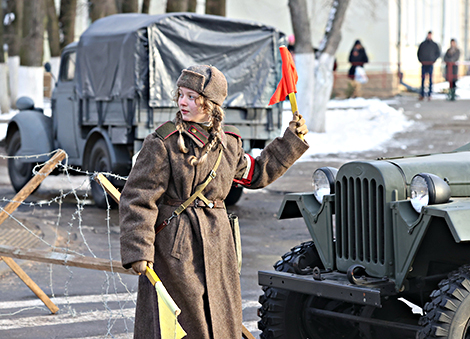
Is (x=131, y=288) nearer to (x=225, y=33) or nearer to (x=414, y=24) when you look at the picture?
(x=225, y=33)

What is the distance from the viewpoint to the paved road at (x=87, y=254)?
5391mm

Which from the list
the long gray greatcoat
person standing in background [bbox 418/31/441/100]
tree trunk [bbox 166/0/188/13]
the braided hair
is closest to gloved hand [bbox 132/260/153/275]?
the long gray greatcoat

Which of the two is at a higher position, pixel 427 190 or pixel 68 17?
pixel 68 17

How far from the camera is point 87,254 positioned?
26.0ft

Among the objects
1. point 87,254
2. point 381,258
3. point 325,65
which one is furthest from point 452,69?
point 381,258

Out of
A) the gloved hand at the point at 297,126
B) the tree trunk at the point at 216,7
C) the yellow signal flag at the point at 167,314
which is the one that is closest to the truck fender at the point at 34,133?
the tree trunk at the point at 216,7

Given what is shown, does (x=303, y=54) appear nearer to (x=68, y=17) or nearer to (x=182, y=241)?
(x=68, y=17)

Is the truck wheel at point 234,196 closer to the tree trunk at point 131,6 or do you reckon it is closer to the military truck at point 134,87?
the military truck at point 134,87

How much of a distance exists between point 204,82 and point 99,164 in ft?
26.6

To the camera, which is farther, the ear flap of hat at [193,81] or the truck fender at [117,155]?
the truck fender at [117,155]

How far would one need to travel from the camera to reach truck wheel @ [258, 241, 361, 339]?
167 inches

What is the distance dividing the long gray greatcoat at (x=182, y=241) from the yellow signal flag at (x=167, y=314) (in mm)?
125

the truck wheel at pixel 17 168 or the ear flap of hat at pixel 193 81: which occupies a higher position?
the ear flap of hat at pixel 193 81

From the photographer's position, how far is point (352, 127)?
21.3 meters
